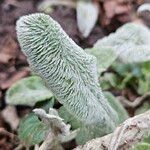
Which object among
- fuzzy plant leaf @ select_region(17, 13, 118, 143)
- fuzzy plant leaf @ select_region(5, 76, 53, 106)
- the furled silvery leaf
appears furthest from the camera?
the furled silvery leaf

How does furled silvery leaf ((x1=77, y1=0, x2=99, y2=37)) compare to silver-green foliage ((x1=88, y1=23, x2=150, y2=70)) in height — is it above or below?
above

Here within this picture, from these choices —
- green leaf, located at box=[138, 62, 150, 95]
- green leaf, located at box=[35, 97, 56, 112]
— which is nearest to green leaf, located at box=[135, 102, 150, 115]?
green leaf, located at box=[138, 62, 150, 95]

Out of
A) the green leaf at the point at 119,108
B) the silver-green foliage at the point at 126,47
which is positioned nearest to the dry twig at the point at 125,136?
the green leaf at the point at 119,108

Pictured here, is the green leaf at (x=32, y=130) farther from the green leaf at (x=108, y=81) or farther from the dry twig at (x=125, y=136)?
the green leaf at (x=108, y=81)

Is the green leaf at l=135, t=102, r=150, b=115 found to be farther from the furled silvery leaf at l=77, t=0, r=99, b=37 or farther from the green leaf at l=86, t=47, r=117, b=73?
the furled silvery leaf at l=77, t=0, r=99, b=37

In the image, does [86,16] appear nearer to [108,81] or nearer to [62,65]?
[108,81]

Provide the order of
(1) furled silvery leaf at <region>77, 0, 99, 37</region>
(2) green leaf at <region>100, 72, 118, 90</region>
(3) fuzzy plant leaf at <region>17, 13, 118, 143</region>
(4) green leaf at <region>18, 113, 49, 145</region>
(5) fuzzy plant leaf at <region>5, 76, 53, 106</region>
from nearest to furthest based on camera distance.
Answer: (3) fuzzy plant leaf at <region>17, 13, 118, 143</region>
(4) green leaf at <region>18, 113, 49, 145</region>
(5) fuzzy plant leaf at <region>5, 76, 53, 106</region>
(2) green leaf at <region>100, 72, 118, 90</region>
(1) furled silvery leaf at <region>77, 0, 99, 37</region>

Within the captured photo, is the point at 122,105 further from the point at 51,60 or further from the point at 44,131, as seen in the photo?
the point at 51,60
